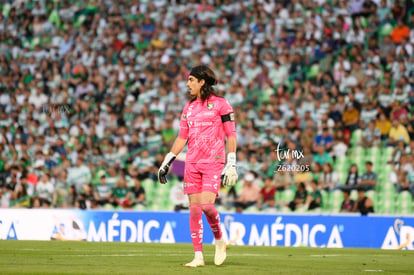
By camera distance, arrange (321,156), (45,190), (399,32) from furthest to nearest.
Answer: (399,32)
(45,190)
(321,156)

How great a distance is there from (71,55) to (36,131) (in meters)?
3.93

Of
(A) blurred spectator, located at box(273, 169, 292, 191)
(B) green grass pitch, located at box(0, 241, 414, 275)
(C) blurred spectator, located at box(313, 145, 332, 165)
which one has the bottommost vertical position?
(B) green grass pitch, located at box(0, 241, 414, 275)

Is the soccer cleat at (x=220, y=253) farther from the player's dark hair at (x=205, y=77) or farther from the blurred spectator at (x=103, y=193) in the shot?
the blurred spectator at (x=103, y=193)

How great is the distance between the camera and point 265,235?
58.2 feet

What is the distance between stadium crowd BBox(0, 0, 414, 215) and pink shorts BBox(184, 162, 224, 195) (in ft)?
26.6

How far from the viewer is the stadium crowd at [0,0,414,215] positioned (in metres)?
20.4

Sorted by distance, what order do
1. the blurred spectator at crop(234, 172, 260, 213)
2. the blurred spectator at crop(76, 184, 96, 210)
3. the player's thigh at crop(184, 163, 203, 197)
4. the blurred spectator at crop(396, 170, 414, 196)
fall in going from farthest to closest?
the blurred spectator at crop(76, 184, 96, 210)
the blurred spectator at crop(234, 172, 260, 213)
the blurred spectator at crop(396, 170, 414, 196)
the player's thigh at crop(184, 163, 203, 197)

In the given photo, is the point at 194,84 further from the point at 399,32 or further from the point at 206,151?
the point at 399,32

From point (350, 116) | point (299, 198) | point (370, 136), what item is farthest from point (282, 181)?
point (350, 116)

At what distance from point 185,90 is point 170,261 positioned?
13452 millimetres

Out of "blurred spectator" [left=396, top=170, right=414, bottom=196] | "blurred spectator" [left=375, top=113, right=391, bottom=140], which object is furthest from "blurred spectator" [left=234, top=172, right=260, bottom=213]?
"blurred spectator" [left=375, top=113, right=391, bottom=140]

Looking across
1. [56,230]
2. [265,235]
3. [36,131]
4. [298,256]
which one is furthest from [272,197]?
[36,131]

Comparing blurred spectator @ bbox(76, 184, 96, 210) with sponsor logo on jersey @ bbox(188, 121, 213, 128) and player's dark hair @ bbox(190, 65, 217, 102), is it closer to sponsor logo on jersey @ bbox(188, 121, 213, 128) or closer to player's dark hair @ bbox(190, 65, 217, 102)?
sponsor logo on jersey @ bbox(188, 121, 213, 128)

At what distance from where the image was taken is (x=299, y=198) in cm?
1906
